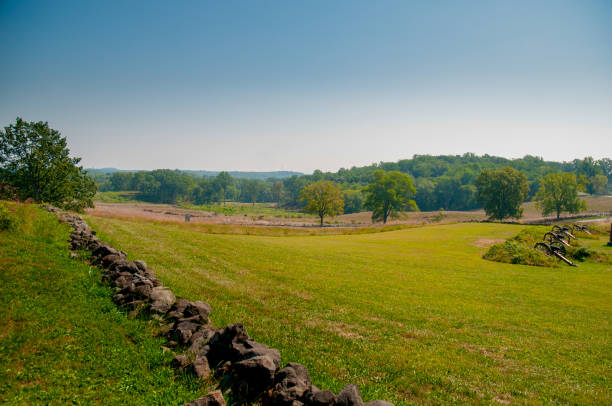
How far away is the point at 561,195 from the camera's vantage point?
254ft

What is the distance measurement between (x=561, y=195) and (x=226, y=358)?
330 ft

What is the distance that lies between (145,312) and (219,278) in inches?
203

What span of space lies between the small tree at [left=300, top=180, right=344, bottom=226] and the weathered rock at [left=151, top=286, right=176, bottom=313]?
237 feet

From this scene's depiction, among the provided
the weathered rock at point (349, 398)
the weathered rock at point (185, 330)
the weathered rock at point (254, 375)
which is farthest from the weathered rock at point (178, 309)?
the weathered rock at point (349, 398)

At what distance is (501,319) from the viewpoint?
9516 mm

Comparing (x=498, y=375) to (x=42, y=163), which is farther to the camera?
(x=42, y=163)

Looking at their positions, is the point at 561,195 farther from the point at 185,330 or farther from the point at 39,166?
the point at 39,166

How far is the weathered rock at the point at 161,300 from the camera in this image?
7.56 meters

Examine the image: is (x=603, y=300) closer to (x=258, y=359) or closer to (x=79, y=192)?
(x=258, y=359)

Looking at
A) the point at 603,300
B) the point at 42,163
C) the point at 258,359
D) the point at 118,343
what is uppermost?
the point at 42,163

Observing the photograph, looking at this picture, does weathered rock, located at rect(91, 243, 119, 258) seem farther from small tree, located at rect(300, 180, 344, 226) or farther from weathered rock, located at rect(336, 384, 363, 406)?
Answer: small tree, located at rect(300, 180, 344, 226)

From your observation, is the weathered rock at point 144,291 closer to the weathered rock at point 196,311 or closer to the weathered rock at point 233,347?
the weathered rock at point 196,311

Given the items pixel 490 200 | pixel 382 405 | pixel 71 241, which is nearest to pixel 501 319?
pixel 382 405

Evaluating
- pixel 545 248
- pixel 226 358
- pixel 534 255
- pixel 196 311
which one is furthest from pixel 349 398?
pixel 545 248
